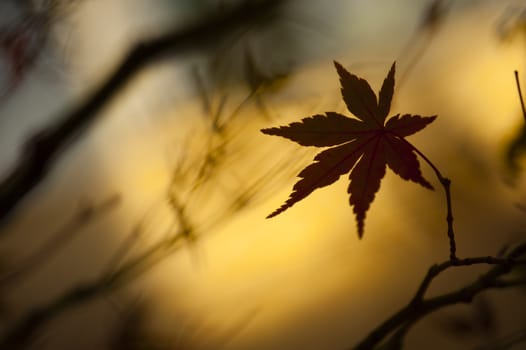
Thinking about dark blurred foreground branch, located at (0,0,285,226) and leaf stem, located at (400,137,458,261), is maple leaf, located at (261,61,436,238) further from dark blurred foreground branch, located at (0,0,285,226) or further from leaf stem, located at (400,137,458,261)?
dark blurred foreground branch, located at (0,0,285,226)

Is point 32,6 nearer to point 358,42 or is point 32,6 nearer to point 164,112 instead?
point 164,112

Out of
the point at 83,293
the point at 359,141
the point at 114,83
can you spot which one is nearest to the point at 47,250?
the point at 83,293

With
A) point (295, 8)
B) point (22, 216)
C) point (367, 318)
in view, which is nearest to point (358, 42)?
point (295, 8)

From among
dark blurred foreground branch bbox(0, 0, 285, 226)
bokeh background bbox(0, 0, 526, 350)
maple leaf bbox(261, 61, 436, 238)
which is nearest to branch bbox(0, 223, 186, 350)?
bokeh background bbox(0, 0, 526, 350)

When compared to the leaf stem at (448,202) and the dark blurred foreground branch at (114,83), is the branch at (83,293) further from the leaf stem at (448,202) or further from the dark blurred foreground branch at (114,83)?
the leaf stem at (448,202)

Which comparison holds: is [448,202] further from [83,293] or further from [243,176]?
→ [83,293]
